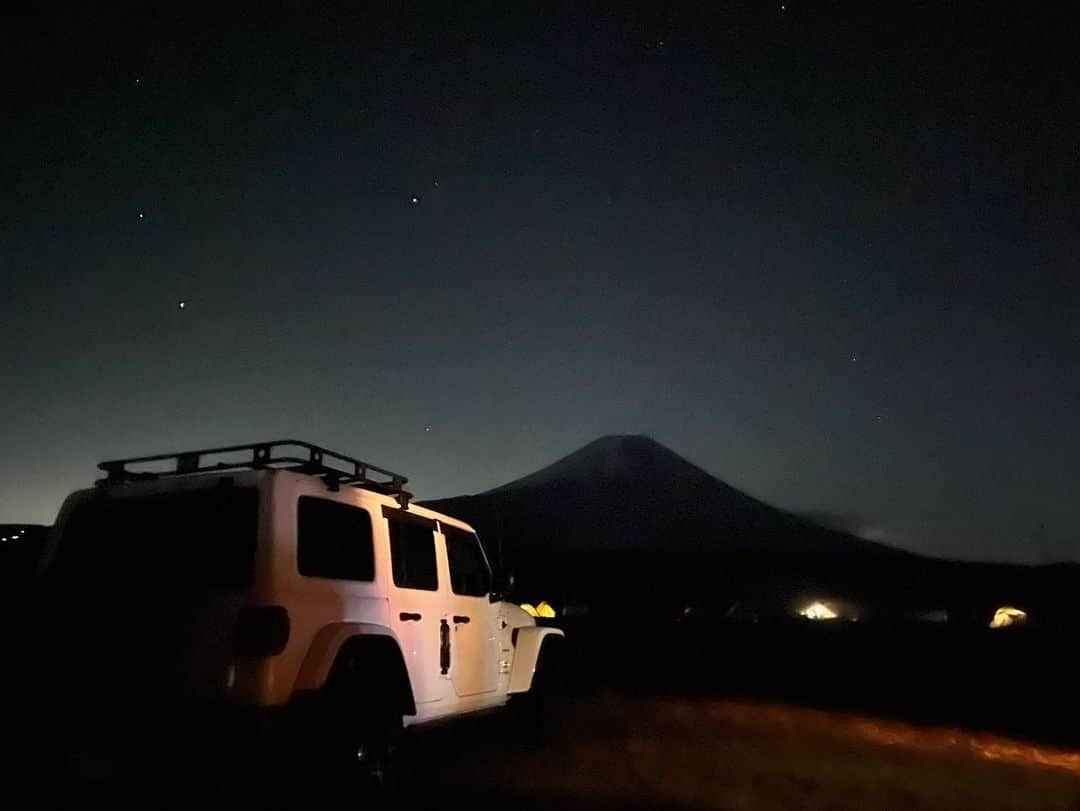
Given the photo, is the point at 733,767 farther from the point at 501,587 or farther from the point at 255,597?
the point at 255,597

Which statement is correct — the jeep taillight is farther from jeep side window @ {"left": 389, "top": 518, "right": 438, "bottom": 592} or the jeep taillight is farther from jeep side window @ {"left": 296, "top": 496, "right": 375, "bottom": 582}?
jeep side window @ {"left": 389, "top": 518, "right": 438, "bottom": 592}

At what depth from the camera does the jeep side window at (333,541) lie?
595 centimetres

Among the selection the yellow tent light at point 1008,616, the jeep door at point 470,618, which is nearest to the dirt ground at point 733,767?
the jeep door at point 470,618

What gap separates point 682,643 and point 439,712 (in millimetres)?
23839

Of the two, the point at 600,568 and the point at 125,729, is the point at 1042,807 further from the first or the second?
the point at 600,568

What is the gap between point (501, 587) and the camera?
8.94 m

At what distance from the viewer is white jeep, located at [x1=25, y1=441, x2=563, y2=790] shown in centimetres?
536

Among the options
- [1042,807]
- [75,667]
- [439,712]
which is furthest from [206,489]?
[1042,807]

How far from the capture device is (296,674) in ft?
18.1

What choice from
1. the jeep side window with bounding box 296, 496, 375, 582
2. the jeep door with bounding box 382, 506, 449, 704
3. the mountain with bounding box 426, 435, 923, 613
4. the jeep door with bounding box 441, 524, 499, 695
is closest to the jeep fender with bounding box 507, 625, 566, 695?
the jeep door with bounding box 441, 524, 499, 695

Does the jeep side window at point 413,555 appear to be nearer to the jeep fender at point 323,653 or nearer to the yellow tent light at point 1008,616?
the jeep fender at point 323,653

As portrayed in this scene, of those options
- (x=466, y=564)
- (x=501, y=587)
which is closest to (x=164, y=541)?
(x=466, y=564)

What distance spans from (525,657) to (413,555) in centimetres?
264

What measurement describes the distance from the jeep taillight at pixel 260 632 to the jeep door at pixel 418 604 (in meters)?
1.31
